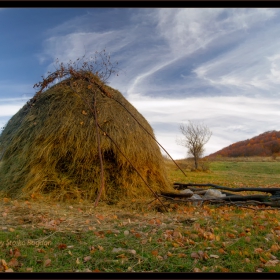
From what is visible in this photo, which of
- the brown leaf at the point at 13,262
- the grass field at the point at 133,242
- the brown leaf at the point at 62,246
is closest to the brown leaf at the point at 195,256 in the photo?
the grass field at the point at 133,242

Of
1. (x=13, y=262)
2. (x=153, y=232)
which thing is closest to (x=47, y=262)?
(x=13, y=262)

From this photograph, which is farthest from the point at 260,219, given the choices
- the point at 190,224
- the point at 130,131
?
the point at 130,131

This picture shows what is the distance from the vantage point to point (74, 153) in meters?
8.70

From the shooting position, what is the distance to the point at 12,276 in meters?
3.46

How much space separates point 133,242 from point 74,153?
4.53 meters

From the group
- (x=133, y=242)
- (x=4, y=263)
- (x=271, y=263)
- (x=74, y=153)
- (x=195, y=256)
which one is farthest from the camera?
(x=74, y=153)

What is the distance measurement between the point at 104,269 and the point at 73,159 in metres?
5.19

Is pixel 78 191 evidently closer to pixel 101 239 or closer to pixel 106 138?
pixel 106 138

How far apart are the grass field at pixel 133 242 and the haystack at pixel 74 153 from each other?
164 centimetres

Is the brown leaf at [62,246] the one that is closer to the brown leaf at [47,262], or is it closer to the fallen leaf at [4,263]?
the brown leaf at [47,262]

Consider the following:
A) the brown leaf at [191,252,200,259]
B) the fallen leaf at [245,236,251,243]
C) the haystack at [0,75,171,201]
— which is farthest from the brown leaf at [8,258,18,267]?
the haystack at [0,75,171,201]

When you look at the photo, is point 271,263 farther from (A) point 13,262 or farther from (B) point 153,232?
(A) point 13,262

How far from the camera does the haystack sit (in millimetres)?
8531

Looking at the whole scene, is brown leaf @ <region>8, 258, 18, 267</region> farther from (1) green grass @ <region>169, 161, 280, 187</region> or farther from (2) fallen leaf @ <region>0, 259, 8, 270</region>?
(1) green grass @ <region>169, 161, 280, 187</region>
